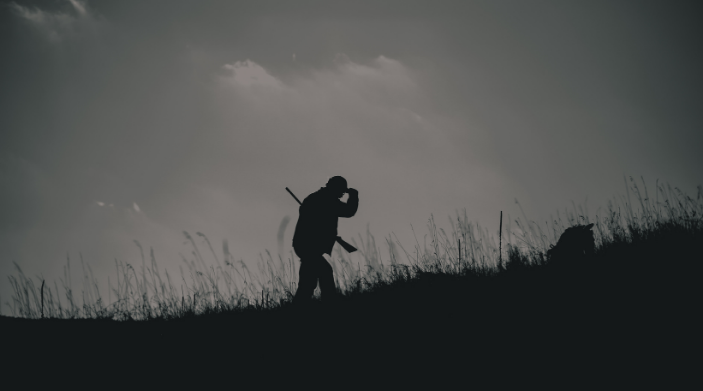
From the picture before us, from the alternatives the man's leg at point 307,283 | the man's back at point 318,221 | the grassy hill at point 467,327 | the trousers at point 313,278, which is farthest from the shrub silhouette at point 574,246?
the man's leg at point 307,283

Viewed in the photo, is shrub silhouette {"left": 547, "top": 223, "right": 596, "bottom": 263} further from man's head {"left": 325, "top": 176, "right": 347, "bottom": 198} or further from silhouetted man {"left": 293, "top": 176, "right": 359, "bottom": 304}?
man's head {"left": 325, "top": 176, "right": 347, "bottom": 198}

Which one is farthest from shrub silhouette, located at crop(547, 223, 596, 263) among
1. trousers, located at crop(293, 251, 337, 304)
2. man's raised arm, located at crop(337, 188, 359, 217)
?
trousers, located at crop(293, 251, 337, 304)

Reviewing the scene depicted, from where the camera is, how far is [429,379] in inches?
93.8

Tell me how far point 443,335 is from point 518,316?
721mm

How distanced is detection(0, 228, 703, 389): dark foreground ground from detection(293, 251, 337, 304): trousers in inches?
6.4

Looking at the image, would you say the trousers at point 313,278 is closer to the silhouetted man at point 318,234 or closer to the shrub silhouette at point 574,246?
the silhouetted man at point 318,234

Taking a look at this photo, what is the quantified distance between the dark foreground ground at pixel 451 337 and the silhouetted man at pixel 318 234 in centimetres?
28

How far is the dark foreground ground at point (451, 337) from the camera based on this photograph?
2.36 metres

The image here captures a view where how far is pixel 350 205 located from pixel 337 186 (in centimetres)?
29

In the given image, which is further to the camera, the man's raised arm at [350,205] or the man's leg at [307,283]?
the man's raised arm at [350,205]

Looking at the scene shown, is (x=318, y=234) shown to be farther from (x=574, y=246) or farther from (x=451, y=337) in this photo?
(x=574, y=246)

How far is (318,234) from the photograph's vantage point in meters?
4.15

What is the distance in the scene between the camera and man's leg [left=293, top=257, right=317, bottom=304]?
4.00 m

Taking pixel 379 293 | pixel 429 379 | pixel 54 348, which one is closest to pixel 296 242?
pixel 379 293
